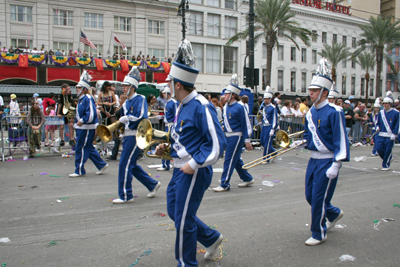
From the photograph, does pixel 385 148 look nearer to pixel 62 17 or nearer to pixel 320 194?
pixel 320 194

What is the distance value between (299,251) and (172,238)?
64.1 inches

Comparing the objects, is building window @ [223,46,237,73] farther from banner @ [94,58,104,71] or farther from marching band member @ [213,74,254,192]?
marching band member @ [213,74,254,192]

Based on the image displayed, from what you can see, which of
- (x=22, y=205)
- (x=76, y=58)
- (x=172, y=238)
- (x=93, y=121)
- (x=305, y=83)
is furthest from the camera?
(x=305, y=83)

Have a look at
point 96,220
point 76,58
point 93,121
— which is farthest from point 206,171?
point 76,58

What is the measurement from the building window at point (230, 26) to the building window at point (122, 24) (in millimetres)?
11929

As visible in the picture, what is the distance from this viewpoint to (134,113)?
641cm

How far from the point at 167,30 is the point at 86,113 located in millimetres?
29339

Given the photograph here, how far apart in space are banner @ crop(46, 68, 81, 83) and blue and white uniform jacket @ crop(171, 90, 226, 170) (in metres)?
28.6

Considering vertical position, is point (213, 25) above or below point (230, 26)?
below

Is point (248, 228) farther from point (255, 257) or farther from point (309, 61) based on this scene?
point (309, 61)

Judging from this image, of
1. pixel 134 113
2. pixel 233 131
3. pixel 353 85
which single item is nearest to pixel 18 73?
pixel 134 113

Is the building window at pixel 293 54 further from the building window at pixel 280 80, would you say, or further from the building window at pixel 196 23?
the building window at pixel 196 23

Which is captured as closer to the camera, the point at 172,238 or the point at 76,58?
the point at 172,238

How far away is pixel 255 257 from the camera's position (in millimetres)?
3988
